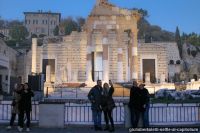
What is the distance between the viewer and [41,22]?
15650 centimetres

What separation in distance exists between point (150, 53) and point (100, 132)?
5200 cm

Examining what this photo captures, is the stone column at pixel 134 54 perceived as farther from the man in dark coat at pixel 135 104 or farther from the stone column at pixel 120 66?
the man in dark coat at pixel 135 104

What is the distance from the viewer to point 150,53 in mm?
65000

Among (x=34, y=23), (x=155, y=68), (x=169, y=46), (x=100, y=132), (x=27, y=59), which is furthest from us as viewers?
(x=34, y=23)

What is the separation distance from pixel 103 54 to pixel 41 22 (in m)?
112

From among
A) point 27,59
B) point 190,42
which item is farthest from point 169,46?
point 27,59

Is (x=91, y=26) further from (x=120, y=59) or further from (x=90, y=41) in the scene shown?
(x=120, y=59)

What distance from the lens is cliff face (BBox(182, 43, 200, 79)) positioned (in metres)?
82.3

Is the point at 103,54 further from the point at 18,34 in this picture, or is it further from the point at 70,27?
the point at 18,34

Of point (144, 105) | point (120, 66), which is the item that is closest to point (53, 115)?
point (144, 105)

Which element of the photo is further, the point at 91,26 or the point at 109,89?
the point at 91,26

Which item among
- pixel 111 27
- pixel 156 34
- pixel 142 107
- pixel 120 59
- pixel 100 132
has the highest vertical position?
pixel 156 34

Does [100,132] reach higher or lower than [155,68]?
lower

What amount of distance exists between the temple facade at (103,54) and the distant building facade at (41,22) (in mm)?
92831
